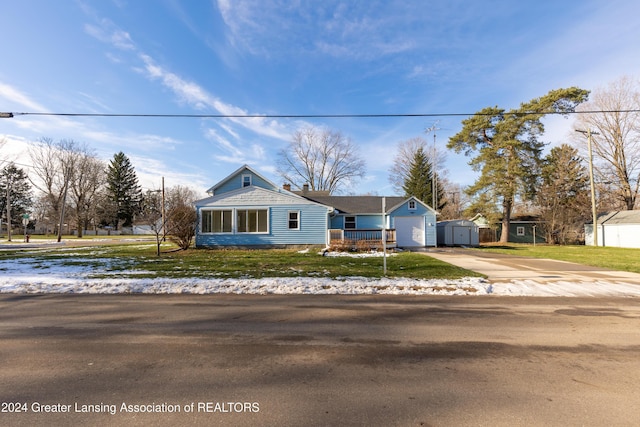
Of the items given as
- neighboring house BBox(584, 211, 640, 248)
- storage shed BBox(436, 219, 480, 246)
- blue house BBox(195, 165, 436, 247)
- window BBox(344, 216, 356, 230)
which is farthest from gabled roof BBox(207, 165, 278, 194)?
neighboring house BBox(584, 211, 640, 248)

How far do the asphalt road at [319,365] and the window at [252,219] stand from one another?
14067mm

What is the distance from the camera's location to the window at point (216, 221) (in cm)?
2047

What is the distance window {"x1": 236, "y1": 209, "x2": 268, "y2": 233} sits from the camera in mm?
20547

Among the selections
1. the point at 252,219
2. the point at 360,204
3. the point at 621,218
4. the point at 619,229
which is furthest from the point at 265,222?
the point at 621,218

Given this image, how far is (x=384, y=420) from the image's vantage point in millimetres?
2596

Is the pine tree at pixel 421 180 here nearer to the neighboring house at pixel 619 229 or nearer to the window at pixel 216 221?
the neighboring house at pixel 619 229

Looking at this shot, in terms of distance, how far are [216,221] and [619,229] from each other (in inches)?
1402

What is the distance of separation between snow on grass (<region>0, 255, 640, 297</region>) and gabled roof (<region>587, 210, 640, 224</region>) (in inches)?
1064

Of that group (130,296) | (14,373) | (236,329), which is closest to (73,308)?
(130,296)

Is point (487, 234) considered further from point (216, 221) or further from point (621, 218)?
point (216, 221)

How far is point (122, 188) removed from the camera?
60438mm

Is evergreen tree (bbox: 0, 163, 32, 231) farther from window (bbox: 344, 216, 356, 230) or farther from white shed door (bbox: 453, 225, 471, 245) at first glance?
white shed door (bbox: 453, 225, 471, 245)

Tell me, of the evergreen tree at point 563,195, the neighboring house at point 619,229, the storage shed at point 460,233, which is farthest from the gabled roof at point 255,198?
the neighboring house at point 619,229

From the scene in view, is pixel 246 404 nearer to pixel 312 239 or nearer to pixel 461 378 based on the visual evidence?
pixel 461 378
